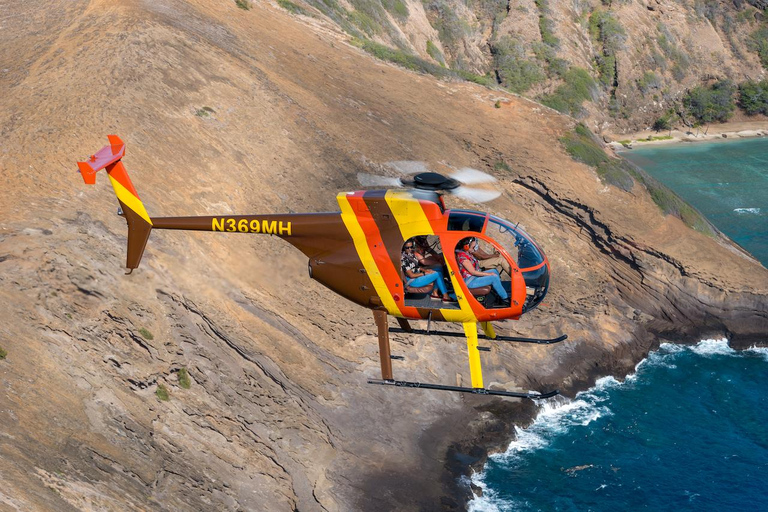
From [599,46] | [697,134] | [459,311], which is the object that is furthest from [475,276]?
[697,134]

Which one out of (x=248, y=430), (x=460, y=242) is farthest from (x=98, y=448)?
(x=460, y=242)

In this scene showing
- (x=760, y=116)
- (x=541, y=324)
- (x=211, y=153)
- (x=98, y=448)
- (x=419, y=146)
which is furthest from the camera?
(x=760, y=116)

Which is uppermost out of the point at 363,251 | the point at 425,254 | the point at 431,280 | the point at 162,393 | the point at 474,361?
the point at 363,251

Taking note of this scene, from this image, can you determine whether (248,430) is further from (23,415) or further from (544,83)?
(544,83)

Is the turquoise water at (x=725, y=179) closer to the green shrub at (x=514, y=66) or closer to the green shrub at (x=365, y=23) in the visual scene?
the green shrub at (x=514, y=66)

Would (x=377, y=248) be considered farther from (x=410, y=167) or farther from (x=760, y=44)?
(x=760, y=44)

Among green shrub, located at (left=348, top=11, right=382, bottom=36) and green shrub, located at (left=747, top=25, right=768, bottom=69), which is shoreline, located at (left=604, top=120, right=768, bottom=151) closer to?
green shrub, located at (left=747, top=25, right=768, bottom=69)

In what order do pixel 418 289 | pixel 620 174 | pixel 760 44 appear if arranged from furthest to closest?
pixel 760 44 < pixel 620 174 < pixel 418 289
